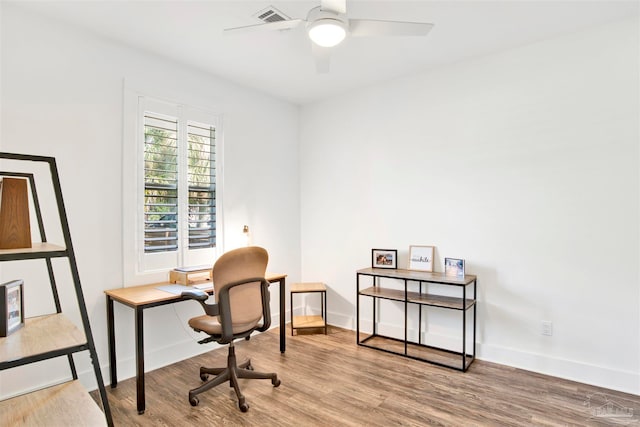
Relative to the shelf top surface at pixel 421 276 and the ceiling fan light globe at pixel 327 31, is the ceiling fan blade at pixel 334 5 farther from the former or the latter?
the shelf top surface at pixel 421 276

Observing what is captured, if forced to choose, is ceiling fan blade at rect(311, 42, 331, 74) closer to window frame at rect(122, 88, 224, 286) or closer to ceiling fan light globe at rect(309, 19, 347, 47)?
ceiling fan light globe at rect(309, 19, 347, 47)

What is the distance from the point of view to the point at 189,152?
333 centimetres

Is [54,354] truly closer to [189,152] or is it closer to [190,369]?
[190,369]

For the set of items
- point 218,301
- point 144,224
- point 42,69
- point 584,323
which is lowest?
point 584,323

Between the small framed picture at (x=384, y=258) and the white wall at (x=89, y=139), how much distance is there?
1.52 meters

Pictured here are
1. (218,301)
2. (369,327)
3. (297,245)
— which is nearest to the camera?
(218,301)

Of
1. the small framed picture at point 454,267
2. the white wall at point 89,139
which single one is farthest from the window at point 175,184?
the small framed picture at point 454,267

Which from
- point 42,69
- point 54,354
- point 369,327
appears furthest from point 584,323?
point 42,69

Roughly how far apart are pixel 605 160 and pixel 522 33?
117 cm

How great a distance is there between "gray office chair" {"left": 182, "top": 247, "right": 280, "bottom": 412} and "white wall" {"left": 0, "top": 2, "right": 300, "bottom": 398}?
70 cm

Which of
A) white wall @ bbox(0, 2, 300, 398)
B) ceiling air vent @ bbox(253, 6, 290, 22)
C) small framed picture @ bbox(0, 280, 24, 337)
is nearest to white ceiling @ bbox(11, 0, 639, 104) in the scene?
ceiling air vent @ bbox(253, 6, 290, 22)

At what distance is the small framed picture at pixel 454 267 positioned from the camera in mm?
3141

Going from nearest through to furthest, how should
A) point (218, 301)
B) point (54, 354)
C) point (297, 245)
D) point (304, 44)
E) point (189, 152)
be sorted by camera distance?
point (54, 354) → point (218, 301) → point (304, 44) → point (189, 152) → point (297, 245)

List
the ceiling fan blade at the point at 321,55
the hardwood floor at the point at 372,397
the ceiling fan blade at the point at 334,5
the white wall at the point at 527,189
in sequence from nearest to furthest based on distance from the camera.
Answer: the ceiling fan blade at the point at 334,5 < the hardwood floor at the point at 372,397 < the ceiling fan blade at the point at 321,55 < the white wall at the point at 527,189
